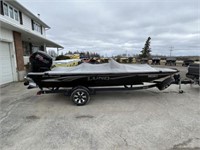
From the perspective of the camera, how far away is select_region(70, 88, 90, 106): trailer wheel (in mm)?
4508

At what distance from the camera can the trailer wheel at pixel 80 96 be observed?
451cm

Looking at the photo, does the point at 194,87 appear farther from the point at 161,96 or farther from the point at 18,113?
the point at 18,113

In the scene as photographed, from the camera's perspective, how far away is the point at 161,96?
5.43 meters

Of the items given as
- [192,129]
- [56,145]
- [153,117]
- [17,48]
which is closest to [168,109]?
[153,117]

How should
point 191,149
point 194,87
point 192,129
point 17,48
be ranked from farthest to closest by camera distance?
point 17,48 < point 194,87 < point 192,129 < point 191,149

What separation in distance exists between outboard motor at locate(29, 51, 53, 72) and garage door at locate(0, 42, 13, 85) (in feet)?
12.8

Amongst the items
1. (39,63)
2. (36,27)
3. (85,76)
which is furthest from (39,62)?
(36,27)

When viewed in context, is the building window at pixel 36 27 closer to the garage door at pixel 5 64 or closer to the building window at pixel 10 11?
the building window at pixel 10 11

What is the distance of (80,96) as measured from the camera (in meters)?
4.54

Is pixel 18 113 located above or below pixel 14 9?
below

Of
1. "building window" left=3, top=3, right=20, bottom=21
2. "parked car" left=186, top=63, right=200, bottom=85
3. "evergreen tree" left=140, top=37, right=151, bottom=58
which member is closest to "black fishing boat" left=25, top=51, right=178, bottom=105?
"parked car" left=186, top=63, right=200, bottom=85

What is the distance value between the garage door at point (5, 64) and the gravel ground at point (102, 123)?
3.03 meters

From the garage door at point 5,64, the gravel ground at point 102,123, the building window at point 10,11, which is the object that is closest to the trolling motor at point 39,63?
the gravel ground at point 102,123

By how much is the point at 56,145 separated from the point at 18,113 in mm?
2082
